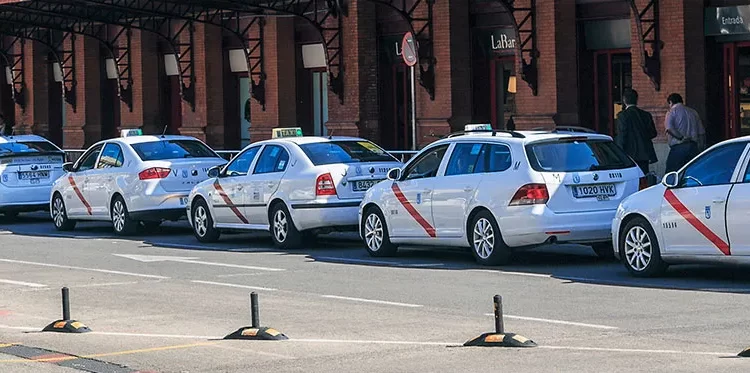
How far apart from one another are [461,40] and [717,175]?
16.3 meters

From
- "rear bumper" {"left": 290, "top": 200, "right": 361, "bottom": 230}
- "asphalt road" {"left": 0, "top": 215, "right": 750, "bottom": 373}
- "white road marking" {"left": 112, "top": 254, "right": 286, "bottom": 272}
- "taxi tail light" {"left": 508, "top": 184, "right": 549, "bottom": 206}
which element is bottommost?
"asphalt road" {"left": 0, "top": 215, "right": 750, "bottom": 373}

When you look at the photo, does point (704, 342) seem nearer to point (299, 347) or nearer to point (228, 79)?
point (299, 347)

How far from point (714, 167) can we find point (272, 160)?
7.67 m

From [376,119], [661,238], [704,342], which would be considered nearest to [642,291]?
[661,238]

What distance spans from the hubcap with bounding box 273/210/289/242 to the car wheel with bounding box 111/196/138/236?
12.9 feet

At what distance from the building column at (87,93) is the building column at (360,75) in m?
12.3

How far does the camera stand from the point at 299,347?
11.4 meters

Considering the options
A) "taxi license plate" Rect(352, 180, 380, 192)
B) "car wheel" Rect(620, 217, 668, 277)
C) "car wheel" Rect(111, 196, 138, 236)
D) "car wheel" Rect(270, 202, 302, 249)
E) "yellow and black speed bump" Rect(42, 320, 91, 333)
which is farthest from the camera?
"car wheel" Rect(111, 196, 138, 236)

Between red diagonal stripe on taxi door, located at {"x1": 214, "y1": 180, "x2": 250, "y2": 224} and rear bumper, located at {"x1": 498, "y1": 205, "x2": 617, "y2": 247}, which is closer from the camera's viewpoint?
rear bumper, located at {"x1": 498, "y1": 205, "x2": 617, "y2": 247}

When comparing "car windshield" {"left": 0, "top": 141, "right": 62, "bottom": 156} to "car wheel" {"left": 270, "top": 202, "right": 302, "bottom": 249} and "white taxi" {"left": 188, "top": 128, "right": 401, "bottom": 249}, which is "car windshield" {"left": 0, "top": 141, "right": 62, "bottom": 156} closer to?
"white taxi" {"left": 188, "top": 128, "right": 401, "bottom": 249}

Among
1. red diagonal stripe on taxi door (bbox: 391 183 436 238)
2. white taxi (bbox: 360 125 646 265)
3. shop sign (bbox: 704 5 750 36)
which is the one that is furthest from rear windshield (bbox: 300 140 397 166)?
shop sign (bbox: 704 5 750 36)

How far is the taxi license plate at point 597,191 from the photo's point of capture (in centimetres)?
1703

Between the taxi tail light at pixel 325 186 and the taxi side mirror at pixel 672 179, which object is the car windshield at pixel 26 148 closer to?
the taxi tail light at pixel 325 186

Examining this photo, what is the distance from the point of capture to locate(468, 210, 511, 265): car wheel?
1720cm
